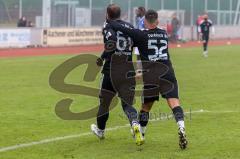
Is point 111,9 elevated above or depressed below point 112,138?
above

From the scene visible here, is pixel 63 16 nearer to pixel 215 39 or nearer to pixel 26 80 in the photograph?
pixel 215 39

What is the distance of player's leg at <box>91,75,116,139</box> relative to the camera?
31.8 ft

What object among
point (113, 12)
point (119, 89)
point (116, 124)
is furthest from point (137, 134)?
point (116, 124)

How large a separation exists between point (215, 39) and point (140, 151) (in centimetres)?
4311

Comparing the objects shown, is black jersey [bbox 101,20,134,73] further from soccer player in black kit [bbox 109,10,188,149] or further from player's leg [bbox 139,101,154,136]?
player's leg [bbox 139,101,154,136]

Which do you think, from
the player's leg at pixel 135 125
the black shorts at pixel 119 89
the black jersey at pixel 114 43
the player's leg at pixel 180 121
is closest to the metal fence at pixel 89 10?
the black shorts at pixel 119 89

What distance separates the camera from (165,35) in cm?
941

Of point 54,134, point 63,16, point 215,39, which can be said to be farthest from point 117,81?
point 215,39

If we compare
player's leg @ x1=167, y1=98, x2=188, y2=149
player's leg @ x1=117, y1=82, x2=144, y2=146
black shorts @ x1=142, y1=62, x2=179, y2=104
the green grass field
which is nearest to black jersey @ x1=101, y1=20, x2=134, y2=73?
player's leg @ x1=117, y1=82, x2=144, y2=146

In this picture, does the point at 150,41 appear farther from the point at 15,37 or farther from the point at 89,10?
the point at 89,10

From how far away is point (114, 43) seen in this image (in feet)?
30.8

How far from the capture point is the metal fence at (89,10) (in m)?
39.9

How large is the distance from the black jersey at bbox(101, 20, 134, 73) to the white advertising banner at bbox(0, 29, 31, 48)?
25868mm

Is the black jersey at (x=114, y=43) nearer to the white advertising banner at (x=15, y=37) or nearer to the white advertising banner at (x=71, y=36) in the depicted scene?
the white advertising banner at (x=15, y=37)
